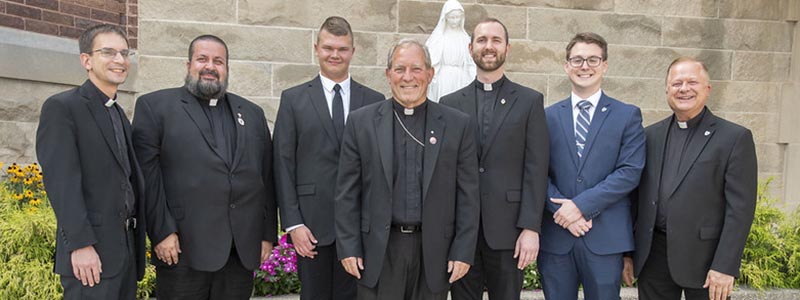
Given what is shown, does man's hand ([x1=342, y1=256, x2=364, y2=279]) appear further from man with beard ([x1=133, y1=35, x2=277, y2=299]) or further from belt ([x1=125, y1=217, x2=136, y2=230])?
belt ([x1=125, y1=217, x2=136, y2=230])

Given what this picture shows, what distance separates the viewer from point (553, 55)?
728cm

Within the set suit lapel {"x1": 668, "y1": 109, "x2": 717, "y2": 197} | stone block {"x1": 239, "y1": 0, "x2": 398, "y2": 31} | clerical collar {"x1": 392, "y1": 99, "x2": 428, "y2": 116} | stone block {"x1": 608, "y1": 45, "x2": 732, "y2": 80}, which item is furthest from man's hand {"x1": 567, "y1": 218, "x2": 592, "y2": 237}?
stone block {"x1": 608, "y1": 45, "x2": 732, "y2": 80}

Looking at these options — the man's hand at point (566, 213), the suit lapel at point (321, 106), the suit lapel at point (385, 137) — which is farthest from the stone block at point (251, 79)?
the man's hand at point (566, 213)

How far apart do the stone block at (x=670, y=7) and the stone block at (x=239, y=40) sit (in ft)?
12.3

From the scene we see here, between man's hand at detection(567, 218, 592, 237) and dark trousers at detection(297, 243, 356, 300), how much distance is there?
1250 mm

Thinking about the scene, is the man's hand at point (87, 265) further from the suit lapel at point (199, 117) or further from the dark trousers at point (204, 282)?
the suit lapel at point (199, 117)

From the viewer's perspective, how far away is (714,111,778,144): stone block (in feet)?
25.2

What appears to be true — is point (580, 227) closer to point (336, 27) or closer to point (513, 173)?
point (513, 173)

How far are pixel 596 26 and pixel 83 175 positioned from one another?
20.0 ft

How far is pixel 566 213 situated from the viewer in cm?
336

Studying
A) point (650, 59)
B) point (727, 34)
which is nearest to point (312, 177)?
point (650, 59)

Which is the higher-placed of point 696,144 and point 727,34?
point 727,34

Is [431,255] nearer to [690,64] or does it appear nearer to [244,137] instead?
[244,137]

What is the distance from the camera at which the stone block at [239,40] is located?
21.3ft
